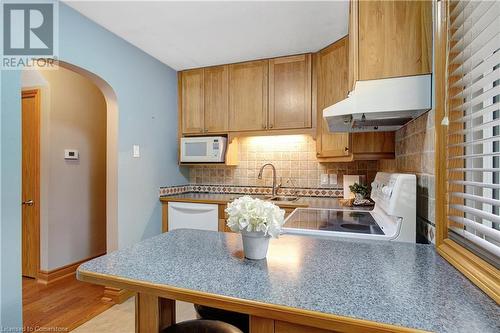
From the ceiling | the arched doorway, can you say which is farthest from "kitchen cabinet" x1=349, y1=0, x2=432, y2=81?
the arched doorway

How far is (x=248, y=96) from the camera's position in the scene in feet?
9.77

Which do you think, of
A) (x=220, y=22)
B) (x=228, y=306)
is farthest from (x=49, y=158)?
(x=228, y=306)

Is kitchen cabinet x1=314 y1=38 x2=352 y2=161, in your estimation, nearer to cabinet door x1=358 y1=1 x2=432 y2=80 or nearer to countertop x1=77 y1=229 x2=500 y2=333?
cabinet door x1=358 y1=1 x2=432 y2=80

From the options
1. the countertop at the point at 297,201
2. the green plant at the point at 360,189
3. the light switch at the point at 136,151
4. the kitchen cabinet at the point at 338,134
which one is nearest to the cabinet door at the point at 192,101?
the light switch at the point at 136,151

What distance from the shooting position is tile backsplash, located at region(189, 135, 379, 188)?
2.94m

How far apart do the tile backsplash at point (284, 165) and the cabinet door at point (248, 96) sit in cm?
33

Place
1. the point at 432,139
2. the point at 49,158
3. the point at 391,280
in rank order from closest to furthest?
1. the point at 391,280
2. the point at 432,139
3. the point at 49,158

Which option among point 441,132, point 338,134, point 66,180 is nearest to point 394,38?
point 441,132

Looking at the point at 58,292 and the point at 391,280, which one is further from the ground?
the point at 391,280

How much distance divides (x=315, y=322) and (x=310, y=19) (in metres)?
2.19

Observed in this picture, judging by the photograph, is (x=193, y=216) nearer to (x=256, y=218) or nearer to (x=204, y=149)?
(x=204, y=149)

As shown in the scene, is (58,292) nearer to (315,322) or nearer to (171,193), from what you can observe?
(171,193)

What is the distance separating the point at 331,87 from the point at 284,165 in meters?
1.04

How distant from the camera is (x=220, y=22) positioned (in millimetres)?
2170
